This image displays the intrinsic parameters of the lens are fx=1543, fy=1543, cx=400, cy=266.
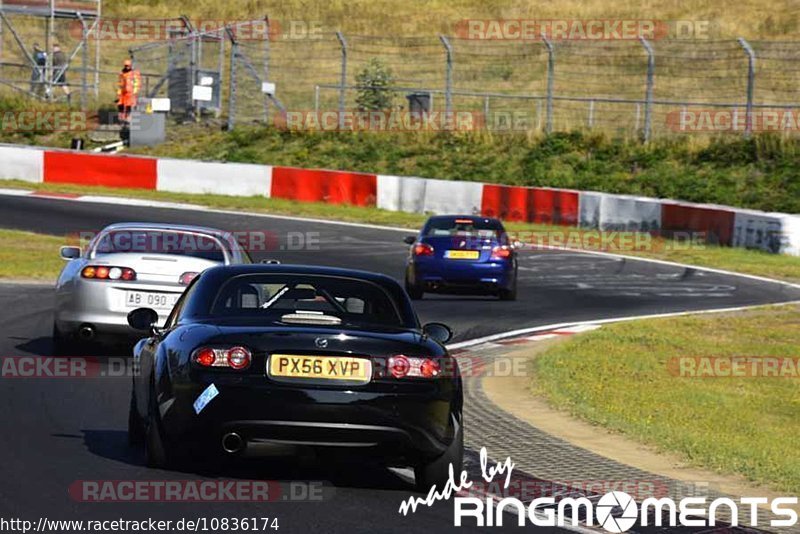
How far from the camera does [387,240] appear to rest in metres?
30.2

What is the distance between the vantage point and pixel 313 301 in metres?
8.70

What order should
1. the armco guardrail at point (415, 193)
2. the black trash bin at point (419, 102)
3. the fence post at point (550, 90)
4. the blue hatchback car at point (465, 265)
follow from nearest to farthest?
the blue hatchback car at point (465, 265), the armco guardrail at point (415, 193), the fence post at point (550, 90), the black trash bin at point (419, 102)

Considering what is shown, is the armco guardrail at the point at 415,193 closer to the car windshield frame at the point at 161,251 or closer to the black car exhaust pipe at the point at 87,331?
the car windshield frame at the point at 161,251

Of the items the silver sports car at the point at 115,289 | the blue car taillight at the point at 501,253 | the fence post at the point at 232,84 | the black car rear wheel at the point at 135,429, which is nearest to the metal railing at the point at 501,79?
the fence post at the point at 232,84

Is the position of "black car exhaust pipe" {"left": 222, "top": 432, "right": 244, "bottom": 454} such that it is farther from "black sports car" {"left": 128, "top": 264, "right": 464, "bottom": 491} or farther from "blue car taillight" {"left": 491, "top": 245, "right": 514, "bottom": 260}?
"blue car taillight" {"left": 491, "top": 245, "right": 514, "bottom": 260}

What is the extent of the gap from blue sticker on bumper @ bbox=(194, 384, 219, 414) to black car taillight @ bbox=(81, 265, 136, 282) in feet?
20.5

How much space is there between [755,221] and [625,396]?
55.6 ft

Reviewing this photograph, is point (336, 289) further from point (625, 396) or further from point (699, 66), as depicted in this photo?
point (699, 66)

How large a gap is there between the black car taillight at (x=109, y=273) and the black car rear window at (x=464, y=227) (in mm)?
8731

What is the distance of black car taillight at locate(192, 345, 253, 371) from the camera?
777 cm

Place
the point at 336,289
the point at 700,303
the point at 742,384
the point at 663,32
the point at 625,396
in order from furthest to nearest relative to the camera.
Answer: the point at 663,32, the point at 700,303, the point at 742,384, the point at 625,396, the point at 336,289

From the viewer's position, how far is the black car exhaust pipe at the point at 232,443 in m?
7.75

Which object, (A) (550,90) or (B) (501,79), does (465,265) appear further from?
(B) (501,79)

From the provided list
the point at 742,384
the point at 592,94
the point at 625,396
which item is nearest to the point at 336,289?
the point at 625,396
